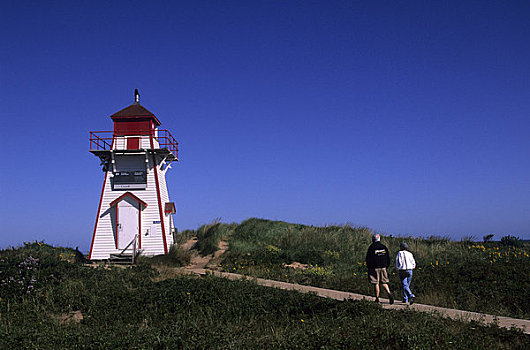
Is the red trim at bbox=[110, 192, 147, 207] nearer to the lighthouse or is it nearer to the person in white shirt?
the lighthouse

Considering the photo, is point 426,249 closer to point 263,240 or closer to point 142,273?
point 263,240

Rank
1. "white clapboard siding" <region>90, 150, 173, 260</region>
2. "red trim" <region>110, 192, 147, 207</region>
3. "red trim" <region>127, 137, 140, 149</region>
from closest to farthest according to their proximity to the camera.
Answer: "white clapboard siding" <region>90, 150, 173, 260</region> < "red trim" <region>110, 192, 147, 207</region> < "red trim" <region>127, 137, 140, 149</region>

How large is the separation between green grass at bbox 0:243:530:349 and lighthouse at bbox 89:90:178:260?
22.5ft

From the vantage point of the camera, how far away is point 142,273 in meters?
16.5

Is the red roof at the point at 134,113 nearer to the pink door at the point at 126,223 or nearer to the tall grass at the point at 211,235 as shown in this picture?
the pink door at the point at 126,223

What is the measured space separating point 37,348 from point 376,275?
8.90 meters

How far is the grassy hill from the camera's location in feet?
42.8

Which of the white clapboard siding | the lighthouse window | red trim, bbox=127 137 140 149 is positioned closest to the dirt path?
the white clapboard siding

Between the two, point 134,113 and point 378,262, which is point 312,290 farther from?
point 134,113

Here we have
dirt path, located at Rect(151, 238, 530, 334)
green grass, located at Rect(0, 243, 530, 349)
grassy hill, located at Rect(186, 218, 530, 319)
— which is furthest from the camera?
grassy hill, located at Rect(186, 218, 530, 319)

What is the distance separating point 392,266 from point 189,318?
11012 mm

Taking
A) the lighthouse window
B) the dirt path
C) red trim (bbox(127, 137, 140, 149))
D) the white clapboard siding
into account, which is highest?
red trim (bbox(127, 137, 140, 149))

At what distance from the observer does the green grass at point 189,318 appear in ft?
25.6

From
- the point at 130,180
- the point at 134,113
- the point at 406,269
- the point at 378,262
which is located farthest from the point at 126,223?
the point at 406,269
